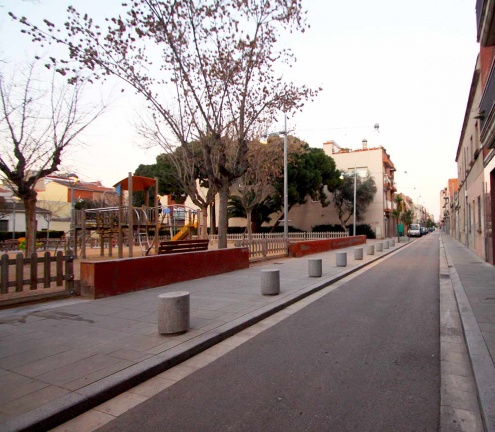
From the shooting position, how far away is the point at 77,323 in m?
5.91

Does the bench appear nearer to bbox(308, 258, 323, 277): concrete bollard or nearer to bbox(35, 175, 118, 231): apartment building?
bbox(308, 258, 323, 277): concrete bollard

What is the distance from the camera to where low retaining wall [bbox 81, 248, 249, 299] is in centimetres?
786

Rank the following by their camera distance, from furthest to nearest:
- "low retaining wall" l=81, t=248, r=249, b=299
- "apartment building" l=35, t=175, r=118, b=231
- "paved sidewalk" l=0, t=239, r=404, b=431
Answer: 1. "apartment building" l=35, t=175, r=118, b=231
2. "low retaining wall" l=81, t=248, r=249, b=299
3. "paved sidewalk" l=0, t=239, r=404, b=431

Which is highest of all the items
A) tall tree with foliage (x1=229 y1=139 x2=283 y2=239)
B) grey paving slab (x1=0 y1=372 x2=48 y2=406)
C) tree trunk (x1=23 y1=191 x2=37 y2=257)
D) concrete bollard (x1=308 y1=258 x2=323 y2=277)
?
tall tree with foliage (x1=229 y1=139 x2=283 y2=239)

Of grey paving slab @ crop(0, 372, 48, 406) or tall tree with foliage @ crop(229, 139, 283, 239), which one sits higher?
tall tree with foliage @ crop(229, 139, 283, 239)

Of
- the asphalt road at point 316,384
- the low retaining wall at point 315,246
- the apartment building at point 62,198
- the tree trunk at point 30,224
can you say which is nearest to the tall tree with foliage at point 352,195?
the low retaining wall at point 315,246

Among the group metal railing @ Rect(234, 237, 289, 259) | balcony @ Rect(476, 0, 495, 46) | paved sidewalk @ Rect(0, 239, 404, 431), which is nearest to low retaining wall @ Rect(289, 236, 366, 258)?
metal railing @ Rect(234, 237, 289, 259)

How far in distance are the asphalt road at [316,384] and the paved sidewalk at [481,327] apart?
40 centimetres

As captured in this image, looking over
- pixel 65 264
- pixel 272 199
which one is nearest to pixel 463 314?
pixel 65 264

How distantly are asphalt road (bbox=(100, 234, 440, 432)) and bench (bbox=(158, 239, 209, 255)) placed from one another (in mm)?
5440

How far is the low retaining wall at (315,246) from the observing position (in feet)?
61.0

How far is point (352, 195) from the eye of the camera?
1706 inches

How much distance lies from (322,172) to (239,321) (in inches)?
1444

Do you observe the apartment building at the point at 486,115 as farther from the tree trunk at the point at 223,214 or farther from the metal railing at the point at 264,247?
the metal railing at the point at 264,247
